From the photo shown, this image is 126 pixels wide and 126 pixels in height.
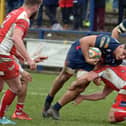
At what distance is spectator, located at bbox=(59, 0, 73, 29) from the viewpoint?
16766mm

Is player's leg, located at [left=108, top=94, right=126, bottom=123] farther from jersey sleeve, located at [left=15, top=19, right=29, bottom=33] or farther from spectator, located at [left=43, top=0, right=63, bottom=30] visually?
spectator, located at [left=43, top=0, right=63, bottom=30]

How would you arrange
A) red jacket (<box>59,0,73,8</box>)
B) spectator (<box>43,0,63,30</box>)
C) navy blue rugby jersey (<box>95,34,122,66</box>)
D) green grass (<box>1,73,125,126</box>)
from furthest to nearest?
1. spectator (<box>43,0,63,30</box>)
2. red jacket (<box>59,0,73,8</box>)
3. navy blue rugby jersey (<box>95,34,122,66</box>)
4. green grass (<box>1,73,125,126</box>)

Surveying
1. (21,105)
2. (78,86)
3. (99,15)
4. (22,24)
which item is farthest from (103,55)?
(99,15)

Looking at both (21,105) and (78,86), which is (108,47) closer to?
(78,86)

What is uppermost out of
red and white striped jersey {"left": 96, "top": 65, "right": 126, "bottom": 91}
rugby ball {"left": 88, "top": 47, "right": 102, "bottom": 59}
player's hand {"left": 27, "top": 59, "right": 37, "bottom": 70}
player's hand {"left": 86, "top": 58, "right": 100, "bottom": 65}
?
player's hand {"left": 27, "top": 59, "right": 37, "bottom": 70}

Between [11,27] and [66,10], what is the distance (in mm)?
9264

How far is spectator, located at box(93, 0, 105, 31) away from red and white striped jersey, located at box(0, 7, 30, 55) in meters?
9.35

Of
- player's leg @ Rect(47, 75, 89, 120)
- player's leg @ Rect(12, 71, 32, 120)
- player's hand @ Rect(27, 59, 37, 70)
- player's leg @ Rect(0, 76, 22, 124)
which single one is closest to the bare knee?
player's leg @ Rect(47, 75, 89, 120)

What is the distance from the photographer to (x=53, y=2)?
1705 cm

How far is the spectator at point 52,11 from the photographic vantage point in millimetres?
17078

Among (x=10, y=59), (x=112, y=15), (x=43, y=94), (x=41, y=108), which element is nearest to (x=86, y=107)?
Result: (x=41, y=108)

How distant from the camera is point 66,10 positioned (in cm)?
1700

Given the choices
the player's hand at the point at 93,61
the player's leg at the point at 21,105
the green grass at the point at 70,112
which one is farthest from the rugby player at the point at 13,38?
the player's hand at the point at 93,61

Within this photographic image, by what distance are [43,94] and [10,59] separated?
410 cm
